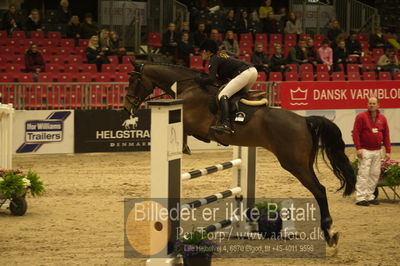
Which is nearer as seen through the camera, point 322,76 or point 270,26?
point 322,76

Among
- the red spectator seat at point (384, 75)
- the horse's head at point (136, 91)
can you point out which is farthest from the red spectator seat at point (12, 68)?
the red spectator seat at point (384, 75)

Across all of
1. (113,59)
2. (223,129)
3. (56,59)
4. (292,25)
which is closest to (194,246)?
(223,129)

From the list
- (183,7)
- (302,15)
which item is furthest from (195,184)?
(302,15)

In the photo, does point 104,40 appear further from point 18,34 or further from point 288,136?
point 288,136

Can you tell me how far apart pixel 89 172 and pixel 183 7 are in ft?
33.4

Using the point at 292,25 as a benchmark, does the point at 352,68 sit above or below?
below

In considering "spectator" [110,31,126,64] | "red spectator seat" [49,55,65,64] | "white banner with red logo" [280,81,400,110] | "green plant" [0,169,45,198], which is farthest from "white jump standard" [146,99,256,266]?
"spectator" [110,31,126,64]

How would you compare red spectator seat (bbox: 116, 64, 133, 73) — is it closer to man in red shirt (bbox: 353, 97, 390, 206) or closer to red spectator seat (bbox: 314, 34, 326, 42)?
red spectator seat (bbox: 314, 34, 326, 42)

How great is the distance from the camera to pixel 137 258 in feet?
27.7

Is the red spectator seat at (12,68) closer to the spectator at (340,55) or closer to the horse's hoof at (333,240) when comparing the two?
the spectator at (340,55)

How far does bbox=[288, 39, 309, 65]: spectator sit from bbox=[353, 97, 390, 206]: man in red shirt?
9.51 m

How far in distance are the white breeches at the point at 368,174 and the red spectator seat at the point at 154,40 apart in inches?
429

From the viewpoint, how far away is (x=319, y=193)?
9109 mm

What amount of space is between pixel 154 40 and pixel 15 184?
39.1ft
